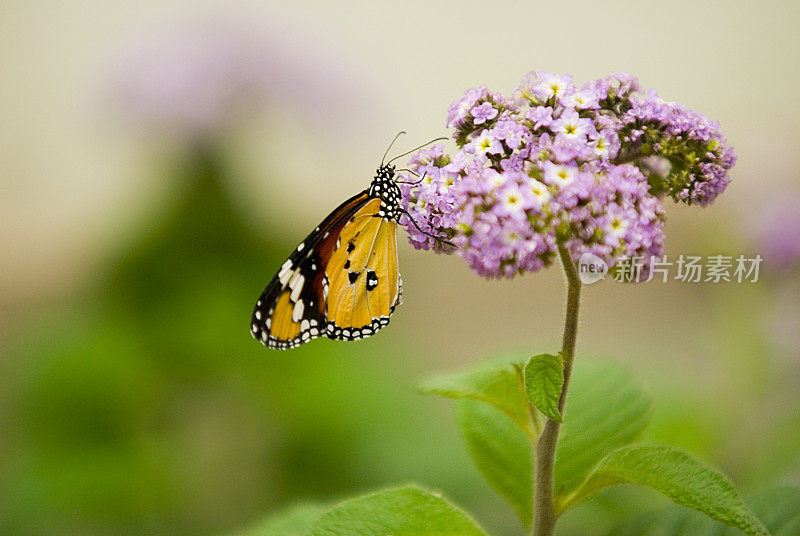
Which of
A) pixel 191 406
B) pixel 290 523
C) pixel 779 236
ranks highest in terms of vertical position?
pixel 779 236

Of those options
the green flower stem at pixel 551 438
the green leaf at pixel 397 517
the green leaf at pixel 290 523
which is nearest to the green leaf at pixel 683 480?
the green flower stem at pixel 551 438

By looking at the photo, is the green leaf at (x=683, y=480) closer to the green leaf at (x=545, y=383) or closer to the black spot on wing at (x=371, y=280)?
the green leaf at (x=545, y=383)

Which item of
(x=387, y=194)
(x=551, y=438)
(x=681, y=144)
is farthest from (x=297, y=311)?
(x=681, y=144)

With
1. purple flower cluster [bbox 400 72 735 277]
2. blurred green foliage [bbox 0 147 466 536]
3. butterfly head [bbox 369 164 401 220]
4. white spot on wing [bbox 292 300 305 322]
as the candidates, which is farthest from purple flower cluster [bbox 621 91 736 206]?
blurred green foliage [bbox 0 147 466 536]

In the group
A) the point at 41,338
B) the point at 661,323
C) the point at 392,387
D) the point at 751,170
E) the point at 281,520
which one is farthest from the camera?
the point at 661,323

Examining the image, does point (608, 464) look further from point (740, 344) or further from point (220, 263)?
point (220, 263)

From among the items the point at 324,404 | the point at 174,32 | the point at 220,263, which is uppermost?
the point at 174,32

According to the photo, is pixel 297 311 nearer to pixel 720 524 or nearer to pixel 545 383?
pixel 545 383

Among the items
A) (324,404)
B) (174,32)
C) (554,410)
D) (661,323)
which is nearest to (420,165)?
(554,410)

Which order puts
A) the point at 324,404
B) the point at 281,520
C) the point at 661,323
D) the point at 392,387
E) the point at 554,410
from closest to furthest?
the point at 554,410, the point at 281,520, the point at 324,404, the point at 392,387, the point at 661,323
